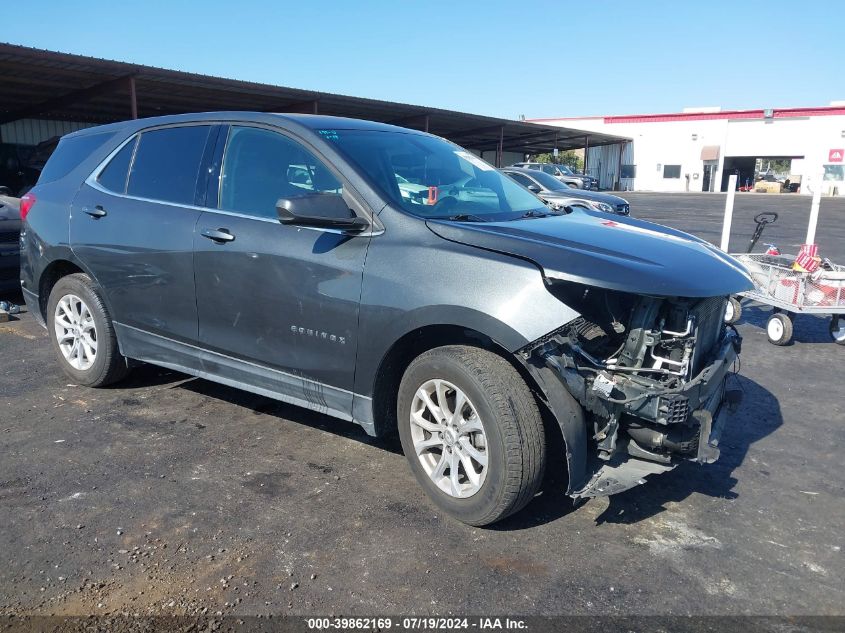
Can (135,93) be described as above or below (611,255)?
above

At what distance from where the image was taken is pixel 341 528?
313 centimetres

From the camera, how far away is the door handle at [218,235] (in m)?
3.82

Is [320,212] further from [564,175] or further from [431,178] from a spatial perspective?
[564,175]

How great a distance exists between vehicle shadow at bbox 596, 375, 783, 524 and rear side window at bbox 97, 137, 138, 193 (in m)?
3.72

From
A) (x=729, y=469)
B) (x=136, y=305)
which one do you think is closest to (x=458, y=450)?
(x=729, y=469)

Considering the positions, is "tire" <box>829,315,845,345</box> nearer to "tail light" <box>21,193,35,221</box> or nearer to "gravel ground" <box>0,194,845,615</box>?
"gravel ground" <box>0,194,845,615</box>

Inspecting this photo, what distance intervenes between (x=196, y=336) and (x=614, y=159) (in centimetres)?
5843

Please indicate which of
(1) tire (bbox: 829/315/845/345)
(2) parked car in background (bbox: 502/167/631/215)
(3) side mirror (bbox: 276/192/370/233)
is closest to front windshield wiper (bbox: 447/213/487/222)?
(3) side mirror (bbox: 276/192/370/233)

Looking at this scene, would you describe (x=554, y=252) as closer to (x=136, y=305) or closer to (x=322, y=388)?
(x=322, y=388)

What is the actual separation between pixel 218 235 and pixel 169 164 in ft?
2.71

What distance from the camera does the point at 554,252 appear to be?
3.00 meters

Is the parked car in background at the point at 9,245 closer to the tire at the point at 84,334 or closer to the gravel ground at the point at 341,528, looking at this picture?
the tire at the point at 84,334

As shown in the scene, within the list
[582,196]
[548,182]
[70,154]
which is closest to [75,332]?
[70,154]

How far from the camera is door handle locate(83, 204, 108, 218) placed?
4539 mm
